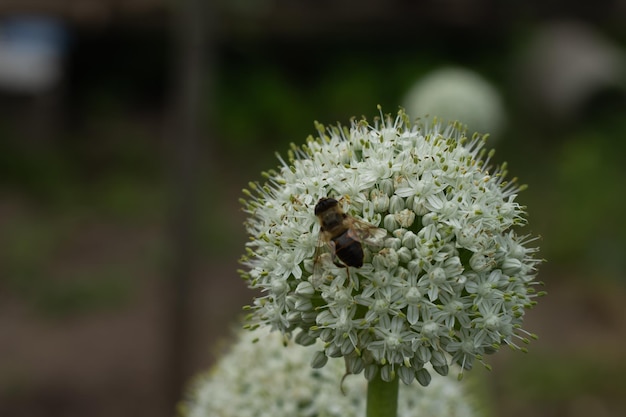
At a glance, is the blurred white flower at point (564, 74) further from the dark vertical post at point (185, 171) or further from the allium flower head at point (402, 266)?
the allium flower head at point (402, 266)

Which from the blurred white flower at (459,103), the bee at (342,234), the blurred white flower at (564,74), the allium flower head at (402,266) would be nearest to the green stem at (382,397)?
the allium flower head at (402,266)

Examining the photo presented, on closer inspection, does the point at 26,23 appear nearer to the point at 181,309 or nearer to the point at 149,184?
the point at 149,184

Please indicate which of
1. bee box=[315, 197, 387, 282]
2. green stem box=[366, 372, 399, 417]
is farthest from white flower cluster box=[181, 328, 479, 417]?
bee box=[315, 197, 387, 282]

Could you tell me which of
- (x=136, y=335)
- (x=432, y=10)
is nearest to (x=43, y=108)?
(x=136, y=335)

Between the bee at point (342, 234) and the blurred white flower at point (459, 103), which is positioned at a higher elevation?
the blurred white flower at point (459, 103)

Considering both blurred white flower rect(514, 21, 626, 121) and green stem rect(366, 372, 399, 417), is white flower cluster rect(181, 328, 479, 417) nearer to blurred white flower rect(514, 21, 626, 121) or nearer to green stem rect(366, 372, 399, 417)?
green stem rect(366, 372, 399, 417)

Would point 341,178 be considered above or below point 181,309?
above

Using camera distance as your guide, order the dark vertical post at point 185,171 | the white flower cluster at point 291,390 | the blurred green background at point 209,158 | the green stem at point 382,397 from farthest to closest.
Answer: the blurred green background at point 209,158 → the dark vertical post at point 185,171 → the white flower cluster at point 291,390 → the green stem at point 382,397
